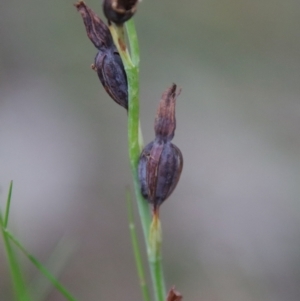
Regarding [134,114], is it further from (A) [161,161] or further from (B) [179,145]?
(B) [179,145]

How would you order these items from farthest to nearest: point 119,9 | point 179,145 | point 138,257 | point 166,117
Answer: point 179,145 → point 138,257 → point 166,117 → point 119,9

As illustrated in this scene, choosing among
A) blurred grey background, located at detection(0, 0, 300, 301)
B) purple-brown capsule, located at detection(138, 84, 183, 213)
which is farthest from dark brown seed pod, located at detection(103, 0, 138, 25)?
blurred grey background, located at detection(0, 0, 300, 301)

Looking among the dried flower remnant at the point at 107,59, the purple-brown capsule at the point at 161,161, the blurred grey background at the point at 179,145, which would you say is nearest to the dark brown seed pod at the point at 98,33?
the dried flower remnant at the point at 107,59

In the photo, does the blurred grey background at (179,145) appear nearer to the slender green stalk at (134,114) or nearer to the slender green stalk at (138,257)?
the slender green stalk at (138,257)

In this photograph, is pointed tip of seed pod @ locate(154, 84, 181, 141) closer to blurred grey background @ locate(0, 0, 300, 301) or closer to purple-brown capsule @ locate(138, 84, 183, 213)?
purple-brown capsule @ locate(138, 84, 183, 213)

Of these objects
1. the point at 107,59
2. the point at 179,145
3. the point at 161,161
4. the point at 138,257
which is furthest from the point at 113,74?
the point at 179,145

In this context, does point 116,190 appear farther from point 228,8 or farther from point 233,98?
point 228,8
